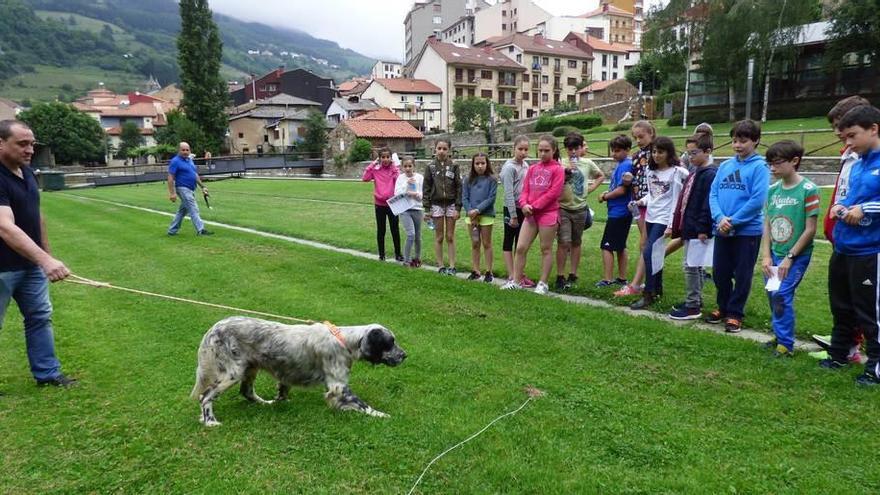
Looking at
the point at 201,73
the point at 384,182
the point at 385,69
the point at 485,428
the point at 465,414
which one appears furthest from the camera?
the point at 385,69

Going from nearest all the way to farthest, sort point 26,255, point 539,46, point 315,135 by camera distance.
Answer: point 26,255, point 315,135, point 539,46

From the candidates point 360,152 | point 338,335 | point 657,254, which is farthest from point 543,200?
point 360,152

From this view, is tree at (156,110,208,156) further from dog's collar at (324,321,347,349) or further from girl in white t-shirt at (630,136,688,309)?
dog's collar at (324,321,347,349)

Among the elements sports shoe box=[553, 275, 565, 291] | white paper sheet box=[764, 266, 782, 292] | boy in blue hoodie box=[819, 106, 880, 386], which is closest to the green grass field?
boy in blue hoodie box=[819, 106, 880, 386]

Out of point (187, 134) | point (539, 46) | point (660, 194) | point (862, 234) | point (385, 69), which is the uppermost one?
point (385, 69)

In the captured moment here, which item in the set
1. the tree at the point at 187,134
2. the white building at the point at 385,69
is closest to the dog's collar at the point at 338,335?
the tree at the point at 187,134

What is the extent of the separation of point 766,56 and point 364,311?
44.8m

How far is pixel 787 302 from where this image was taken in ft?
16.6

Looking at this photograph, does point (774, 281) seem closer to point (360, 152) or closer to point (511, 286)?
point (511, 286)

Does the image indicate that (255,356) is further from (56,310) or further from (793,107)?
(793,107)

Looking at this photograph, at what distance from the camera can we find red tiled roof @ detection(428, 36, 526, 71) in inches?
2977

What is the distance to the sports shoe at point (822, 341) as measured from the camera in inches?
196

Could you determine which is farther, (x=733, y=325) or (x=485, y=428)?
(x=733, y=325)

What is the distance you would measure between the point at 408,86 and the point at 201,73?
89.8 feet
